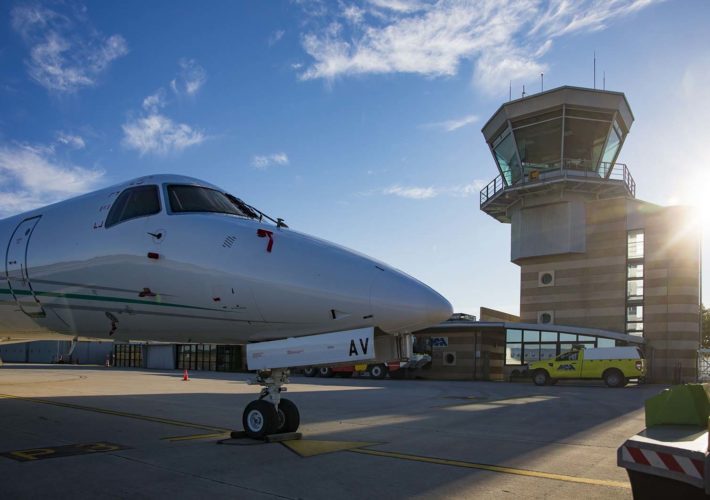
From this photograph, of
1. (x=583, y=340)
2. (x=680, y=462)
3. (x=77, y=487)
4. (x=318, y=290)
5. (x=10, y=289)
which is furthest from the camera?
(x=583, y=340)

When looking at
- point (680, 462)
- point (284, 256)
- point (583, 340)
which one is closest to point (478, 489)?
point (680, 462)

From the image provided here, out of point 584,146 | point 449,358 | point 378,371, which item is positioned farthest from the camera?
point 584,146

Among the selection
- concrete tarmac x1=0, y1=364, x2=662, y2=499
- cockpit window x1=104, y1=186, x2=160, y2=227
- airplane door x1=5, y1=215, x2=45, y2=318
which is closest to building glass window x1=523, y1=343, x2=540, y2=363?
concrete tarmac x1=0, y1=364, x2=662, y2=499

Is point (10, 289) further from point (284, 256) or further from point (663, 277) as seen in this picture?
point (663, 277)

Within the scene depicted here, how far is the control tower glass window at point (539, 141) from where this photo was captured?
130 feet

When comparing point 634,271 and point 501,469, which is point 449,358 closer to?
point 634,271

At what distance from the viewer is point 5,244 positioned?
32.0ft

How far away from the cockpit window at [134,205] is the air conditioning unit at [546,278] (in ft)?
120

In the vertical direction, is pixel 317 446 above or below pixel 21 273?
below

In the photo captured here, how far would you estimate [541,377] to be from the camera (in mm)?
30781

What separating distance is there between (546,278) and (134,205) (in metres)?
37.0

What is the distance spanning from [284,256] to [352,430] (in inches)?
199

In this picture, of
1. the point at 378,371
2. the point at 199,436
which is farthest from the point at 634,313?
the point at 199,436

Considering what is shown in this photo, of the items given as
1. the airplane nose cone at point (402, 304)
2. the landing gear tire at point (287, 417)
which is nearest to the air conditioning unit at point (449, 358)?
the landing gear tire at point (287, 417)
